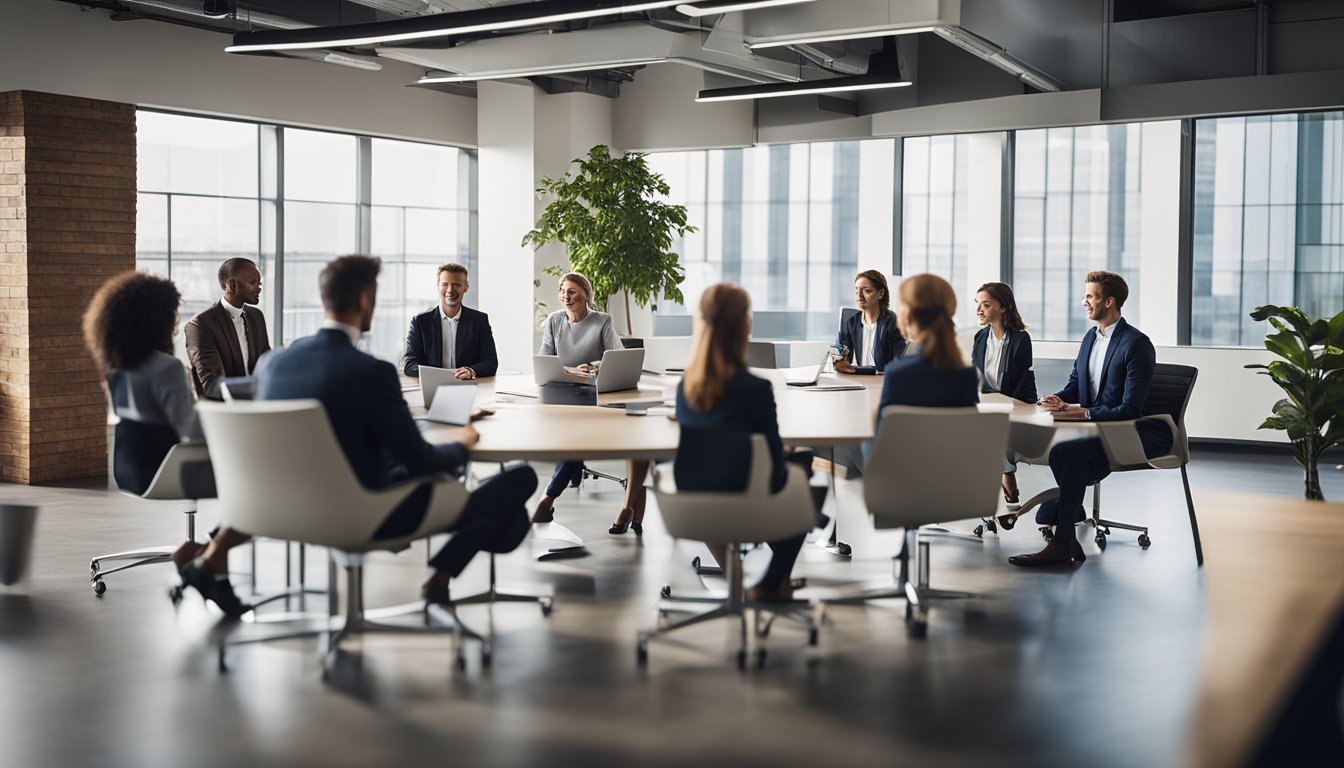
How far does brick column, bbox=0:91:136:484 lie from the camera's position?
786 cm

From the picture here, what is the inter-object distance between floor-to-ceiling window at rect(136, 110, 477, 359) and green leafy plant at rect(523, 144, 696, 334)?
1714 millimetres

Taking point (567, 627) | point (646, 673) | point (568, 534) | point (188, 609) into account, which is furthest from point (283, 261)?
point (646, 673)

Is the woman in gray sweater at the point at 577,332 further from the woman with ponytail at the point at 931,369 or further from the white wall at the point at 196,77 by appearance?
the white wall at the point at 196,77

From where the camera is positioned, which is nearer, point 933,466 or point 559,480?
point 933,466

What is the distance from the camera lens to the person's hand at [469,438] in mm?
4203

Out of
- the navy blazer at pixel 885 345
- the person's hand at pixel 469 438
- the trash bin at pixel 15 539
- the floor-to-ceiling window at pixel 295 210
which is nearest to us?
the person's hand at pixel 469 438

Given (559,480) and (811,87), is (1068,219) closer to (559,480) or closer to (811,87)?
(811,87)

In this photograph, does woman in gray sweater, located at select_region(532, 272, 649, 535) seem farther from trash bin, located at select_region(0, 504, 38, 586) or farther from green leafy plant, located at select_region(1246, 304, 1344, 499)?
green leafy plant, located at select_region(1246, 304, 1344, 499)

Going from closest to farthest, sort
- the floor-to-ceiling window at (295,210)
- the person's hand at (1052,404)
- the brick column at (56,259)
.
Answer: the person's hand at (1052,404) → the brick column at (56,259) → the floor-to-ceiling window at (295,210)

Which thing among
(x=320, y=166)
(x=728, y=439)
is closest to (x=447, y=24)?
(x=728, y=439)

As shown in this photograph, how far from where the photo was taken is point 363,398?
392 cm

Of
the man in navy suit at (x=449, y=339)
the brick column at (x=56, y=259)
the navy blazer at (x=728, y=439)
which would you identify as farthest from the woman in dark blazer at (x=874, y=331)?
the brick column at (x=56, y=259)

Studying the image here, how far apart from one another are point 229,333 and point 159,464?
4.26 feet

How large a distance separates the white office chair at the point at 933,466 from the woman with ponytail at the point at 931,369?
0.12 m
